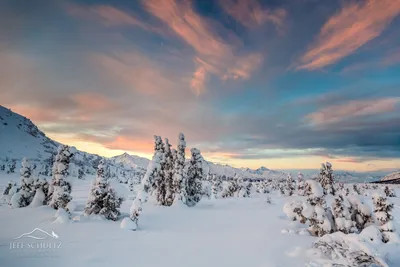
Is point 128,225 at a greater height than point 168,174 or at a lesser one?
lesser

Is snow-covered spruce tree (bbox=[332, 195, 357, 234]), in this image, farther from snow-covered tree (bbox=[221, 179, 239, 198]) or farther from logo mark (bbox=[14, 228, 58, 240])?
snow-covered tree (bbox=[221, 179, 239, 198])

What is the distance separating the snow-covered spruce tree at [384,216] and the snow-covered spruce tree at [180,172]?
24010 mm

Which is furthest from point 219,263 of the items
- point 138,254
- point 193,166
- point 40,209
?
point 193,166

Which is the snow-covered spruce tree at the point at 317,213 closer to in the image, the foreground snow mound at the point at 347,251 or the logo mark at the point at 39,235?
the foreground snow mound at the point at 347,251

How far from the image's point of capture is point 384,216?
1209 cm

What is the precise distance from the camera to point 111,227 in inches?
610

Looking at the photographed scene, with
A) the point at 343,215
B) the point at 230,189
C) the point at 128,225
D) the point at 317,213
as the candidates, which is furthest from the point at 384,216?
the point at 230,189

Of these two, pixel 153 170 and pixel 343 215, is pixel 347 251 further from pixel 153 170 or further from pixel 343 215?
pixel 153 170

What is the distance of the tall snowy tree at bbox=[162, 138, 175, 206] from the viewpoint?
3488 cm

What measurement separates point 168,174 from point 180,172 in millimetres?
2385

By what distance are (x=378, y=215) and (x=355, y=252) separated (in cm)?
510

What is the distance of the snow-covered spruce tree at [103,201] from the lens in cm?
1906

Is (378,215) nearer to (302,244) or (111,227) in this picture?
(302,244)

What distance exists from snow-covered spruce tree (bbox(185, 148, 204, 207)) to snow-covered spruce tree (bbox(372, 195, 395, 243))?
25.2 meters
